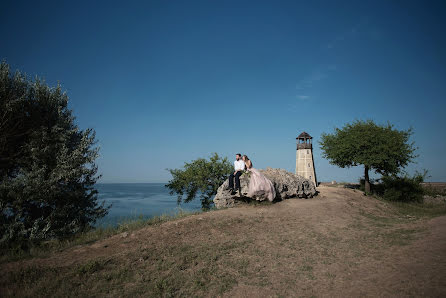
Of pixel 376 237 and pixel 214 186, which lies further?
pixel 214 186

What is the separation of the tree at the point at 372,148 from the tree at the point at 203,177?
13.9 m

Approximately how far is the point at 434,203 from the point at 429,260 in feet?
74.9

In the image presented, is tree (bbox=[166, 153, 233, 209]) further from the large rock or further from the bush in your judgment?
the bush

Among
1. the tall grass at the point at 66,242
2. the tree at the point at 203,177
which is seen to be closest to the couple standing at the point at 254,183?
the tall grass at the point at 66,242

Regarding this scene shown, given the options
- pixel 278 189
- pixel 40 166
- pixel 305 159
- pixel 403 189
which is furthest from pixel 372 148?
pixel 40 166

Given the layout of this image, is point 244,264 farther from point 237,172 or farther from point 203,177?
point 203,177

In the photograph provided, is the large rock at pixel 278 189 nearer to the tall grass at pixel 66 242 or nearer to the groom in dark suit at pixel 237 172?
the groom in dark suit at pixel 237 172

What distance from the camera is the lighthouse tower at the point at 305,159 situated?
32062 mm

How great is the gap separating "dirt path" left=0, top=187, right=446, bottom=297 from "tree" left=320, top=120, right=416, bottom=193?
607 inches

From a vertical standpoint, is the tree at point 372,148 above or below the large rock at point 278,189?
above

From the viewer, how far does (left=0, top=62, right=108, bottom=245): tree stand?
8391 mm

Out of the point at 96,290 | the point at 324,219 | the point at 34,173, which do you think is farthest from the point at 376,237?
the point at 34,173

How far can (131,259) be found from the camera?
610cm

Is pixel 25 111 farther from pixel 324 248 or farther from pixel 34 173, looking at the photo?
pixel 324 248
